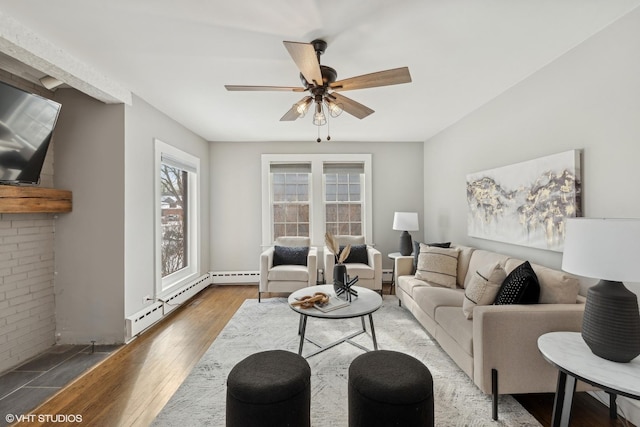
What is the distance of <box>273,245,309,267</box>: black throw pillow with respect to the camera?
430cm

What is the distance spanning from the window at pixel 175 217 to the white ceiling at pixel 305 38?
2.99ft

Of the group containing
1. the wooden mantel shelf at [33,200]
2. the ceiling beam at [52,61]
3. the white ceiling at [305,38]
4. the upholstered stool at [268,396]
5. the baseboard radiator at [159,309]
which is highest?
the white ceiling at [305,38]

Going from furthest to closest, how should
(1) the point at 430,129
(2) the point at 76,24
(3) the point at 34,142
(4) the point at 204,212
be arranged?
1. (4) the point at 204,212
2. (1) the point at 430,129
3. (3) the point at 34,142
4. (2) the point at 76,24

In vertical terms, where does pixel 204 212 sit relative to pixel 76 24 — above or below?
below

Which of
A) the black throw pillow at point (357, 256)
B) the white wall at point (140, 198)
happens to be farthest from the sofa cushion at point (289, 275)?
the white wall at point (140, 198)

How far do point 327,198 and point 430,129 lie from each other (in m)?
2.01

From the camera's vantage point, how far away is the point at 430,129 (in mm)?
4312

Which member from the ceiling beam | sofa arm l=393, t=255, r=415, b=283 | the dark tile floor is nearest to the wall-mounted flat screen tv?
the ceiling beam

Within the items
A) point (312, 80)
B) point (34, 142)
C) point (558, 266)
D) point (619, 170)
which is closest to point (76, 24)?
point (34, 142)

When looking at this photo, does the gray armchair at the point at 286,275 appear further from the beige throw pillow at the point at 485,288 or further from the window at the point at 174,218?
the beige throw pillow at the point at 485,288

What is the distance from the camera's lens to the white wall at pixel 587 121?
1.78 metres

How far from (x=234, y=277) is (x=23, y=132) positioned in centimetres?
338

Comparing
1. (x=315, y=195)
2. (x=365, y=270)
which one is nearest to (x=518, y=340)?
(x=365, y=270)

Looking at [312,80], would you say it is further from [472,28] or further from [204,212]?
[204,212]
